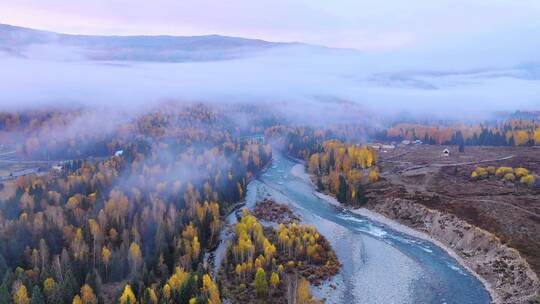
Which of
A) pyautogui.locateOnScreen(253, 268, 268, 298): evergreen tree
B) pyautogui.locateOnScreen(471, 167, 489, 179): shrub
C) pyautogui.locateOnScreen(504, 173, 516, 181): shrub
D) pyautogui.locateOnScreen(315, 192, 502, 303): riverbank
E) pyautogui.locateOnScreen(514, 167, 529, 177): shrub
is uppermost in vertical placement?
pyautogui.locateOnScreen(514, 167, 529, 177): shrub

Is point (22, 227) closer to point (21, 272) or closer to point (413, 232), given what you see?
point (21, 272)

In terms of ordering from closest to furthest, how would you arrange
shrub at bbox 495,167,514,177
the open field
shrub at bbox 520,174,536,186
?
1. the open field
2. shrub at bbox 520,174,536,186
3. shrub at bbox 495,167,514,177

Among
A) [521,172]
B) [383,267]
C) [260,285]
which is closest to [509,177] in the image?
[521,172]

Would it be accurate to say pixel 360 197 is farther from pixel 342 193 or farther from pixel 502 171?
pixel 502 171

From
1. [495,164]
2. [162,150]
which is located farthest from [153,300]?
[495,164]

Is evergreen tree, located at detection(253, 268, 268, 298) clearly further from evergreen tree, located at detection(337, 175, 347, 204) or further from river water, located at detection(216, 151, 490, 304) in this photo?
evergreen tree, located at detection(337, 175, 347, 204)

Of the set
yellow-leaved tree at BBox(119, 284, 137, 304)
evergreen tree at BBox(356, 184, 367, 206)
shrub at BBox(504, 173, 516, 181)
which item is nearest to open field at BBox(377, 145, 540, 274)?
shrub at BBox(504, 173, 516, 181)
